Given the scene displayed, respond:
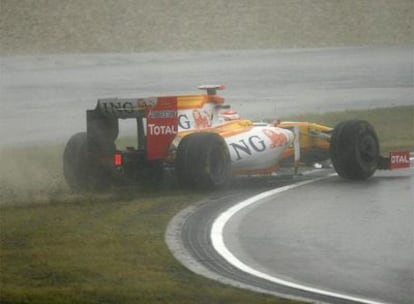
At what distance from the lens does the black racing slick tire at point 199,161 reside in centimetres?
1769

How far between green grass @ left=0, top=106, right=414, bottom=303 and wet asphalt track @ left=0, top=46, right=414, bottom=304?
41 centimetres

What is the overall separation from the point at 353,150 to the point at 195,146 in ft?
Result: 8.50

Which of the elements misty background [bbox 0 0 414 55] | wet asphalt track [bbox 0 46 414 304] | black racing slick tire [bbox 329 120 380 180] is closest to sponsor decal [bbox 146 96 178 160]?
wet asphalt track [bbox 0 46 414 304]

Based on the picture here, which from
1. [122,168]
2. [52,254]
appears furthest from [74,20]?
[52,254]

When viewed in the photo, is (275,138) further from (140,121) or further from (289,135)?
(140,121)

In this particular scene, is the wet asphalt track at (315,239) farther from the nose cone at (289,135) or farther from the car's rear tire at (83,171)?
the car's rear tire at (83,171)

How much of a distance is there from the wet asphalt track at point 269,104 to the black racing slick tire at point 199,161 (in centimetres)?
27

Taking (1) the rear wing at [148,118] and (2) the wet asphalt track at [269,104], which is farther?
(1) the rear wing at [148,118]

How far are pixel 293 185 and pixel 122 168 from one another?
2535 millimetres

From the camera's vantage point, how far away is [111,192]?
17875mm

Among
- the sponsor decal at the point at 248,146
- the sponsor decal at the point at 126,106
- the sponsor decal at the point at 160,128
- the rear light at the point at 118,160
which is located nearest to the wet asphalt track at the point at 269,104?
the sponsor decal at the point at 248,146

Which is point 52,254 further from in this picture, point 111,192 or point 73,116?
point 73,116

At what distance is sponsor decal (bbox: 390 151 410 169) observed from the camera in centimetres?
1978

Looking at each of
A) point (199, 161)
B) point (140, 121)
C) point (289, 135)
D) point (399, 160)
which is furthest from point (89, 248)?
point (399, 160)
